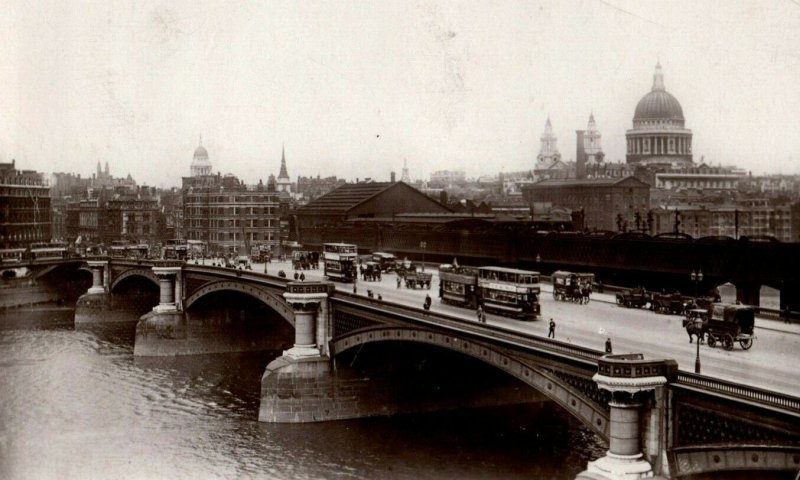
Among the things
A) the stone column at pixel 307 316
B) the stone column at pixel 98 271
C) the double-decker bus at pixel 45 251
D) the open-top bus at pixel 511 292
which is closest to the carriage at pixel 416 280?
the stone column at pixel 307 316

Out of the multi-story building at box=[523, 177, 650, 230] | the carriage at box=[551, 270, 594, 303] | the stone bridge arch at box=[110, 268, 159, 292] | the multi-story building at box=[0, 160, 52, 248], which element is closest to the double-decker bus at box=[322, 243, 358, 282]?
the carriage at box=[551, 270, 594, 303]

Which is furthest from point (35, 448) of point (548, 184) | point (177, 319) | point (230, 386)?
point (548, 184)

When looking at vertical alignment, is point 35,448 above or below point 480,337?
below


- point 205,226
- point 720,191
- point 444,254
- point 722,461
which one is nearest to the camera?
point 722,461

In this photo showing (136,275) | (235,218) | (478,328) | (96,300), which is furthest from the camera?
(235,218)

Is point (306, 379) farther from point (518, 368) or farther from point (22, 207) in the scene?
point (22, 207)

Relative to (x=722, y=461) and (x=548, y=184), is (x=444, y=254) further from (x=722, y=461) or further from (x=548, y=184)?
(x=548, y=184)

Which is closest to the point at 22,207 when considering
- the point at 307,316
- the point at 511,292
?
the point at 307,316
